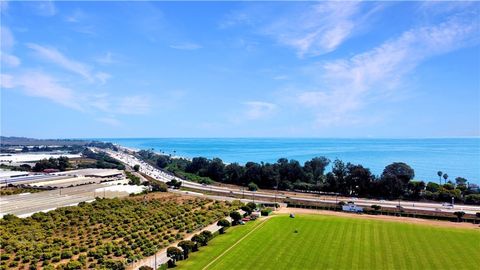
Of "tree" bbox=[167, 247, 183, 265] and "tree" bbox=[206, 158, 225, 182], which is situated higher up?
"tree" bbox=[206, 158, 225, 182]

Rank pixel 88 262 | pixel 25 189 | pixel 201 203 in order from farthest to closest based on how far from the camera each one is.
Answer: pixel 25 189 < pixel 201 203 < pixel 88 262

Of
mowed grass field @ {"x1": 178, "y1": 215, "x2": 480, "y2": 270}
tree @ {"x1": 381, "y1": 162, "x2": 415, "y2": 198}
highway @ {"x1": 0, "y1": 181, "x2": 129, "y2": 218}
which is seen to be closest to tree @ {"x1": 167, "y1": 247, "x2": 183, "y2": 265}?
mowed grass field @ {"x1": 178, "y1": 215, "x2": 480, "y2": 270}

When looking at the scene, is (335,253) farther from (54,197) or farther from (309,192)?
(54,197)

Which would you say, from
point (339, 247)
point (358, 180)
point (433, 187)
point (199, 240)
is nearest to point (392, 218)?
point (339, 247)

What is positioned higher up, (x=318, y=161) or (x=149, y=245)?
(x=318, y=161)

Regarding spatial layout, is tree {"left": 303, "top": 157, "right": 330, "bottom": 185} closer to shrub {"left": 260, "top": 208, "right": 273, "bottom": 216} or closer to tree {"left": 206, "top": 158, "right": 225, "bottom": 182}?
tree {"left": 206, "top": 158, "right": 225, "bottom": 182}

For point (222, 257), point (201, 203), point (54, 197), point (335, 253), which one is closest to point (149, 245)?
point (222, 257)

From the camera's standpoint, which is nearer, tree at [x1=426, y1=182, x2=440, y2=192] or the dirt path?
the dirt path

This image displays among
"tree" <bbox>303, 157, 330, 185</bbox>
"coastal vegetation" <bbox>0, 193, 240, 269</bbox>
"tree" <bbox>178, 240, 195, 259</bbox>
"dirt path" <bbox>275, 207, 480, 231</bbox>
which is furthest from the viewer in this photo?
"tree" <bbox>303, 157, 330, 185</bbox>

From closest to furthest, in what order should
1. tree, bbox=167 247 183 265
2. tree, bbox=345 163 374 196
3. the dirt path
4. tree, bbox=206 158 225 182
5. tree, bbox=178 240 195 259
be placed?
tree, bbox=167 247 183 265 → tree, bbox=178 240 195 259 → the dirt path → tree, bbox=345 163 374 196 → tree, bbox=206 158 225 182
